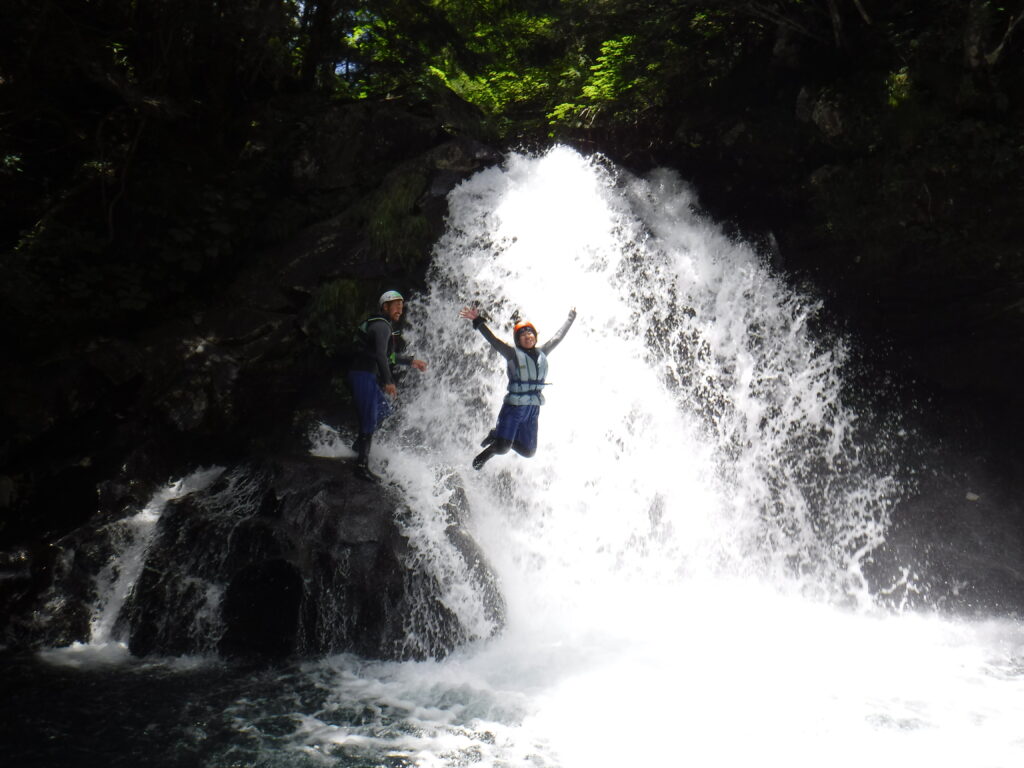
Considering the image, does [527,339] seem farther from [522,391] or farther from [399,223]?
[399,223]

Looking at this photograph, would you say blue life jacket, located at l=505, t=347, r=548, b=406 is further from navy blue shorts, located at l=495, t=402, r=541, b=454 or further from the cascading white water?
the cascading white water

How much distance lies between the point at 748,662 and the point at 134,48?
10.3m

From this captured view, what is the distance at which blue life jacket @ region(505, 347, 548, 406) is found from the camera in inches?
306

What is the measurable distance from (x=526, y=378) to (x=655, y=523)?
8.49 ft

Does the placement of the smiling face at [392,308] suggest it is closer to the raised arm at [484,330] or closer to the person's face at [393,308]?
the person's face at [393,308]

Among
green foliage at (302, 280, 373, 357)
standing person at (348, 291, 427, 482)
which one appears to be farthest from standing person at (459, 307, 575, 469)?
green foliage at (302, 280, 373, 357)

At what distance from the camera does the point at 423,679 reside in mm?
6664

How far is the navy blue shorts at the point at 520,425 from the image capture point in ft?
26.0

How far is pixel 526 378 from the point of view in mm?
7805

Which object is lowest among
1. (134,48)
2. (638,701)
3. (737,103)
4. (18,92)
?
(638,701)

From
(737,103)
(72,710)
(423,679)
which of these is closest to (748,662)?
(423,679)

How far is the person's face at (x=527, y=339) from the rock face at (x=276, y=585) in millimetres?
2005

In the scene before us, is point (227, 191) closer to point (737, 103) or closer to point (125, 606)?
point (125, 606)

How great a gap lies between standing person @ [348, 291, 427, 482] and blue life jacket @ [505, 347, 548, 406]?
93 cm
